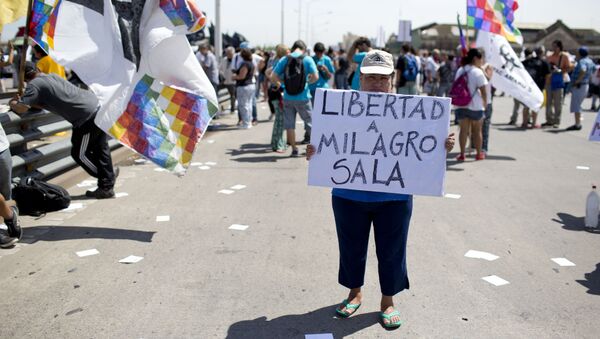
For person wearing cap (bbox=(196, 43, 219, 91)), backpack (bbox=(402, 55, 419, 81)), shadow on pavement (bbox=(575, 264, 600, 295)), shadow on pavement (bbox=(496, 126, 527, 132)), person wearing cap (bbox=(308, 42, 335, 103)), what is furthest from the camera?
person wearing cap (bbox=(196, 43, 219, 91))

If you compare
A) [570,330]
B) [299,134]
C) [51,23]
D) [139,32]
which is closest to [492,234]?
[570,330]

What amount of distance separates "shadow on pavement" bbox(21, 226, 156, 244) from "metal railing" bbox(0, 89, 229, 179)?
1.26 m

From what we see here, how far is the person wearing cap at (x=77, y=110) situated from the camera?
6.18 meters

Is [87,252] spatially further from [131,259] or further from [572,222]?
[572,222]

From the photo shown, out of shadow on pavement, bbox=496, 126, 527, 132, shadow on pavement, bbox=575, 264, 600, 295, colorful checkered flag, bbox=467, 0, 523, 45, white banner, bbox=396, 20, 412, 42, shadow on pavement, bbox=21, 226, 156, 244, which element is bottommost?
shadow on pavement, bbox=21, 226, 156, 244

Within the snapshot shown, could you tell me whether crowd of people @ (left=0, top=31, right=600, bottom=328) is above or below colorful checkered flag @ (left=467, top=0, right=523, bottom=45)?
below

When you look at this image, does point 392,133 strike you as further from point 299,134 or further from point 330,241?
point 299,134

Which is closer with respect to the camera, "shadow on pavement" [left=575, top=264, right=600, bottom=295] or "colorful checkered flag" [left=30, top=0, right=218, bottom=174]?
"shadow on pavement" [left=575, top=264, right=600, bottom=295]

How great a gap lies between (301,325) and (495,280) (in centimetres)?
180

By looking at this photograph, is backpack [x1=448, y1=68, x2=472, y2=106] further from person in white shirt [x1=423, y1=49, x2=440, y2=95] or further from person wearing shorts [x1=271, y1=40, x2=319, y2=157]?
person in white shirt [x1=423, y1=49, x2=440, y2=95]

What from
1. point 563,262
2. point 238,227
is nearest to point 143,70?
point 238,227

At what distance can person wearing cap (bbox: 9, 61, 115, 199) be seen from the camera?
6.18 meters

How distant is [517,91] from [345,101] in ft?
24.5

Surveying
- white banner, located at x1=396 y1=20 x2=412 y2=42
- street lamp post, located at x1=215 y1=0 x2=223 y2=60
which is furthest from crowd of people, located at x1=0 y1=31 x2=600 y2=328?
white banner, located at x1=396 y1=20 x2=412 y2=42
